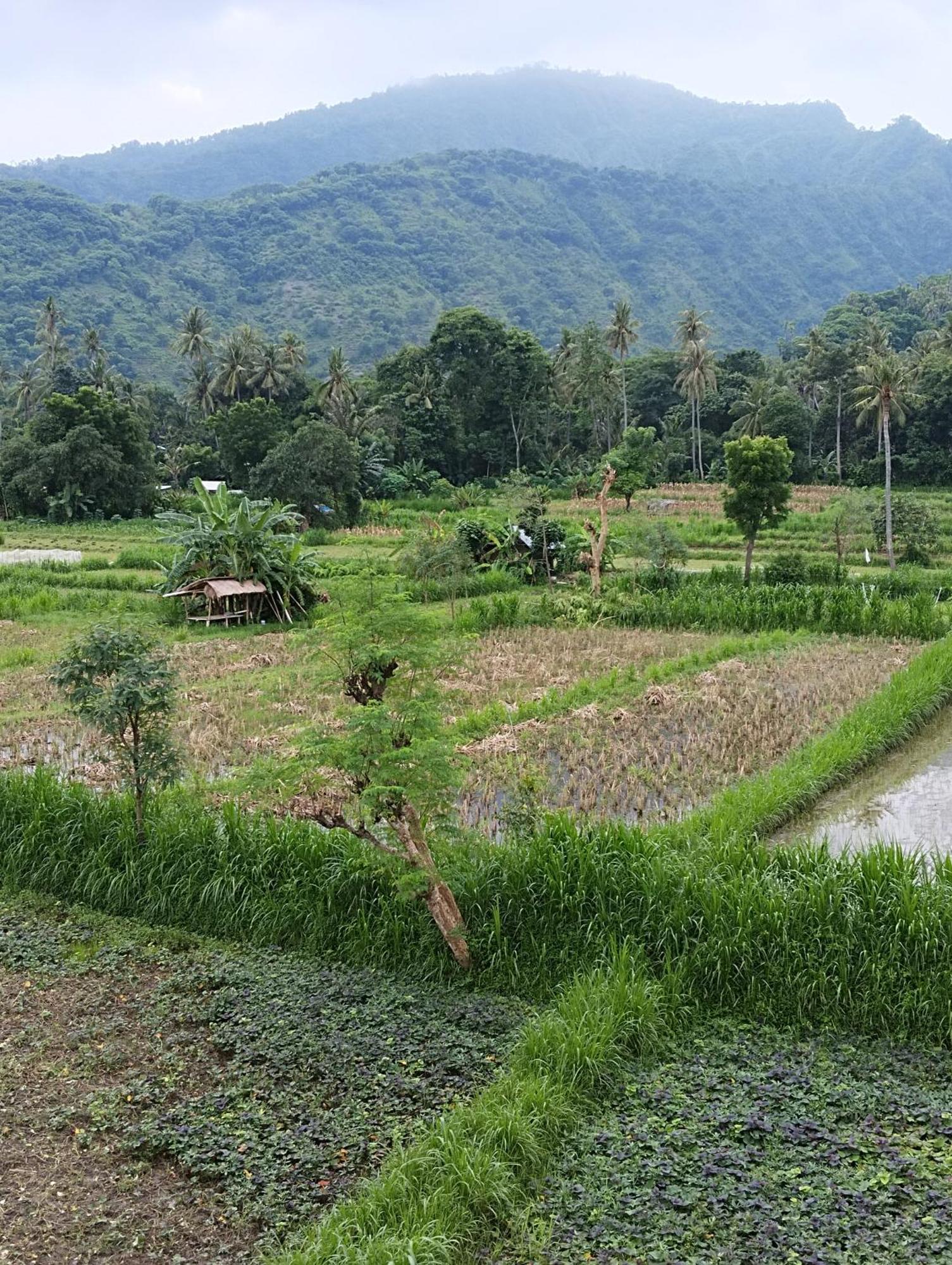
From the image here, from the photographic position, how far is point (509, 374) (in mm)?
56188

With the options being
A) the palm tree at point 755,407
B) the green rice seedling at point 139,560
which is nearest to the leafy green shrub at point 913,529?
the green rice seedling at point 139,560

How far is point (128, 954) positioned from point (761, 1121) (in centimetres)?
463

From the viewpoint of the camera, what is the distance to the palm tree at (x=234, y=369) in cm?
5862

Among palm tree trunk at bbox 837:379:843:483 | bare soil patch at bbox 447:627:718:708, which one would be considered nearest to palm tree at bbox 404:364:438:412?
palm tree trunk at bbox 837:379:843:483

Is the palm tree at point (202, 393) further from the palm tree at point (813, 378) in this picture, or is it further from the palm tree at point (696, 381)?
the palm tree at point (813, 378)

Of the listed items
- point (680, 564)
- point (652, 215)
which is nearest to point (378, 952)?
point (680, 564)

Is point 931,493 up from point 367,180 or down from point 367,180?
down

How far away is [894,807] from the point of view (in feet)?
34.2

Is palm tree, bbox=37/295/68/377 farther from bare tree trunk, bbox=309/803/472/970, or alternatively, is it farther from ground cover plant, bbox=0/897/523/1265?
bare tree trunk, bbox=309/803/472/970

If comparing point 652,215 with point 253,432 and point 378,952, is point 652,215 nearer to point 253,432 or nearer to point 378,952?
point 253,432

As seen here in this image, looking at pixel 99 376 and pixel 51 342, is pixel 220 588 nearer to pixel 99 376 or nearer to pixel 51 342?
pixel 99 376

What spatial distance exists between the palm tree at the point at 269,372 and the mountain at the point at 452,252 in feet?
113

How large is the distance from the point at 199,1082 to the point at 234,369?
56610 mm

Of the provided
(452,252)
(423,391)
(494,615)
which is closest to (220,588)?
(494,615)
